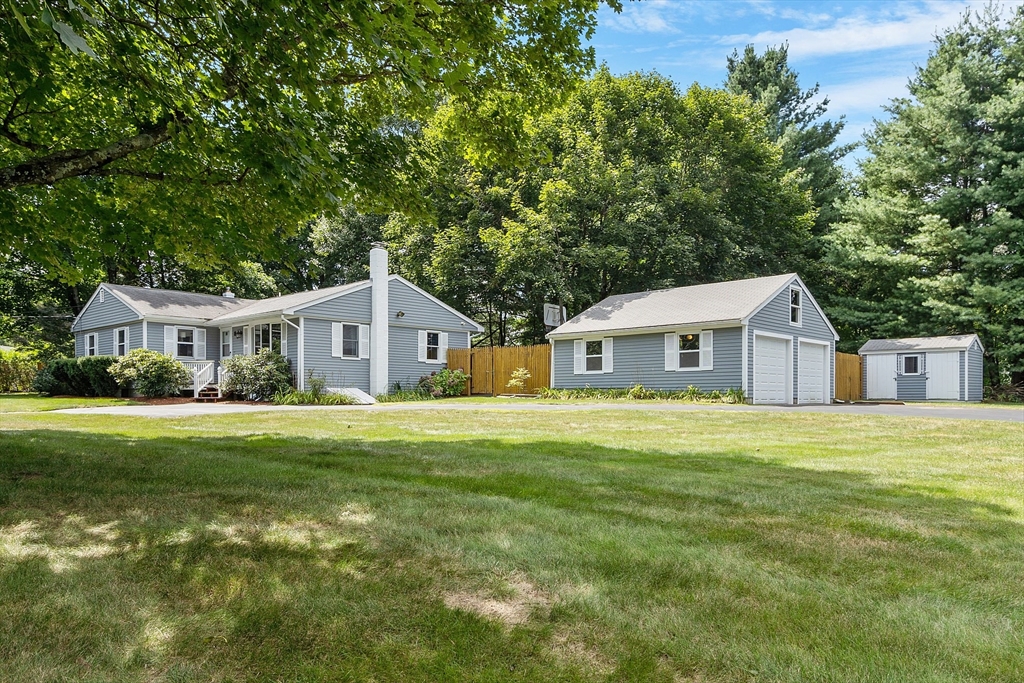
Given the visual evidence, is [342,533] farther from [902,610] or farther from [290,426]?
[290,426]

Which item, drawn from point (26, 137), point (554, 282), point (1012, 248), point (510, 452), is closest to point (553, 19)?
point (510, 452)

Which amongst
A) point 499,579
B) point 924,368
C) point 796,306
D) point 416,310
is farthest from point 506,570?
point 924,368

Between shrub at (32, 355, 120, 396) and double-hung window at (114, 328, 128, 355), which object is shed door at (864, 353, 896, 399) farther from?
double-hung window at (114, 328, 128, 355)

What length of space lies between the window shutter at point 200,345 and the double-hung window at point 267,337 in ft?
9.96

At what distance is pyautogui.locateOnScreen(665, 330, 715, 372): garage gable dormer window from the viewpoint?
69.3 feet

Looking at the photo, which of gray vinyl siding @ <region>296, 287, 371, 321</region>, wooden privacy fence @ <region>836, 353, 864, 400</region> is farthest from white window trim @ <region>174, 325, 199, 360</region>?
wooden privacy fence @ <region>836, 353, 864, 400</region>

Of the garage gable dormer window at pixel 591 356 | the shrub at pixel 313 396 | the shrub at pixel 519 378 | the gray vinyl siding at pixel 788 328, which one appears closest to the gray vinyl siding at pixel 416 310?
the shrub at pixel 519 378

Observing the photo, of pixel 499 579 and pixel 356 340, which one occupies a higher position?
pixel 356 340

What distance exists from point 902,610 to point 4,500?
5710mm

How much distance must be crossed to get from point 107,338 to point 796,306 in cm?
2750

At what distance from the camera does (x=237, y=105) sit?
6582mm

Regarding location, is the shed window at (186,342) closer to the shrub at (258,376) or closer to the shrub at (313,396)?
the shrub at (258,376)

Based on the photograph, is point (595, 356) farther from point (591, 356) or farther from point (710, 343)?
point (710, 343)

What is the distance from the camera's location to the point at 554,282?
2855 cm
